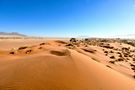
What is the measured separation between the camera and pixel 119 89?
4.14 metres

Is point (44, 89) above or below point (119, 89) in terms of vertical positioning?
above

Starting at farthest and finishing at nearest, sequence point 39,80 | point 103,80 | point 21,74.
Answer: point 103,80 → point 21,74 → point 39,80

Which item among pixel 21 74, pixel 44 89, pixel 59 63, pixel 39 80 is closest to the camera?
pixel 44 89

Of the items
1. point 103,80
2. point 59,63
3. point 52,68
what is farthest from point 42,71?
point 103,80

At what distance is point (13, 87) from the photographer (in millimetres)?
3527

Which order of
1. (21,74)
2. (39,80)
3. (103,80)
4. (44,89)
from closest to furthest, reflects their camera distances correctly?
(44,89)
(39,80)
(21,74)
(103,80)

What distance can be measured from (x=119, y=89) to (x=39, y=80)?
2082 millimetres

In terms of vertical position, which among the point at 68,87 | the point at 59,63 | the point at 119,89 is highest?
the point at 59,63

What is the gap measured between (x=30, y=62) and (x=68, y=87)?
1.79 m

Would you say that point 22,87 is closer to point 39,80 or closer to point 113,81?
point 39,80

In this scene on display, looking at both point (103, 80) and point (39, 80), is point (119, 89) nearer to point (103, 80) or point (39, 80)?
point (103, 80)

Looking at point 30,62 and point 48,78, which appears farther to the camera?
point 30,62

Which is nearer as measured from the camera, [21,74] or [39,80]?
[39,80]

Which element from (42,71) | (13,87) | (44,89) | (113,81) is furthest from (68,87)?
(113,81)
